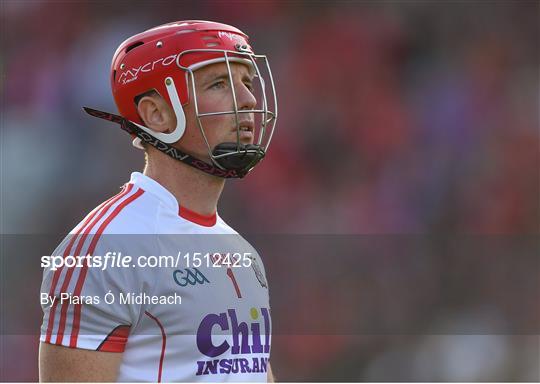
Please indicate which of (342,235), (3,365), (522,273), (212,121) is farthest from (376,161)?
(212,121)

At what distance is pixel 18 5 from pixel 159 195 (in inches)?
171

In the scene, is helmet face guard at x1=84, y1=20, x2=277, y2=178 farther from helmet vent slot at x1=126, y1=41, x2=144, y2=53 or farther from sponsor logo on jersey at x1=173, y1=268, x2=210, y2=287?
sponsor logo on jersey at x1=173, y1=268, x2=210, y2=287

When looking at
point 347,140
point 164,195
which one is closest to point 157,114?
point 164,195

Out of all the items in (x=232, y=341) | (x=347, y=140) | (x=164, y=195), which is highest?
(x=347, y=140)

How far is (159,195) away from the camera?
259 centimetres

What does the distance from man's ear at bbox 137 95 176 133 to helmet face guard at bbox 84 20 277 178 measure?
0.02m

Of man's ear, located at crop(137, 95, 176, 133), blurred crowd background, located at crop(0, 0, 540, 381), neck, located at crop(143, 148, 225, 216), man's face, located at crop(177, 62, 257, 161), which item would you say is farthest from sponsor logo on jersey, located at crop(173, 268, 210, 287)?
blurred crowd background, located at crop(0, 0, 540, 381)

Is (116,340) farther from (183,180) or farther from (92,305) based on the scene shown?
(183,180)

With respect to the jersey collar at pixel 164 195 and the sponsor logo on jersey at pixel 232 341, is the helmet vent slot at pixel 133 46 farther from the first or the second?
the sponsor logo on jersey at pixel 232 341

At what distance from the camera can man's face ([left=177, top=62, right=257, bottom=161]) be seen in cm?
259

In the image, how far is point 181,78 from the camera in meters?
2.61

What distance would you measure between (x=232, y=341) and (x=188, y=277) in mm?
229

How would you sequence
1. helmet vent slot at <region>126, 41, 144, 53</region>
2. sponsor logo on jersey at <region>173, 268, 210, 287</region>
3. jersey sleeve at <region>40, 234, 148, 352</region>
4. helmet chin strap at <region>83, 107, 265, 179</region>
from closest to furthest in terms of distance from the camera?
jersey sleeve at <region>40, 234, 148, 352</region> → sponsor logo on jersey at <region>173, 268, 210, 287</region> → helmet chin strap at <region>83, 107, 265, 179</region> → helmet vent slot at <region>126, 41, 144, 53</region>

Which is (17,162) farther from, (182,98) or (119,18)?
(182,98)
